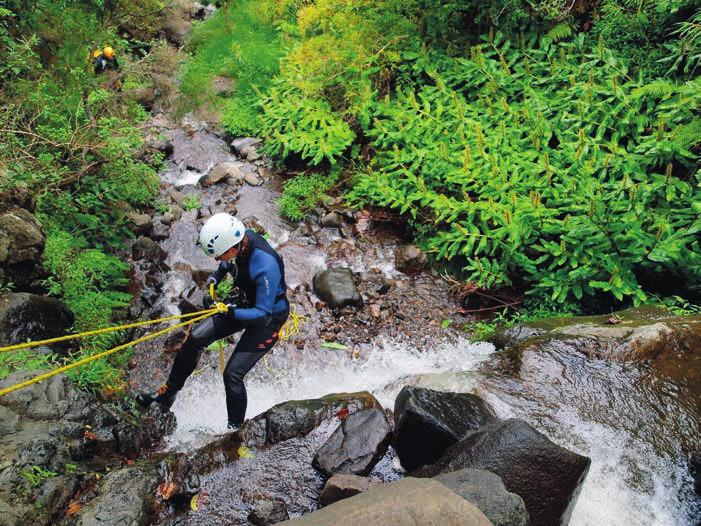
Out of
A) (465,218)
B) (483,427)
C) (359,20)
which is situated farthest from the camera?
(359,20)

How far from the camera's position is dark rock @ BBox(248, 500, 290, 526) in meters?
4.00

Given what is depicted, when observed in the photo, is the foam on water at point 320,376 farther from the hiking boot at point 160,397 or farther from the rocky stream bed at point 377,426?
the hiking boot at point 160,397

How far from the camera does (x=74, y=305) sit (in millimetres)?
6281

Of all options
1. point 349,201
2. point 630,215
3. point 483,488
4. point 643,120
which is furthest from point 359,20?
point 483,488

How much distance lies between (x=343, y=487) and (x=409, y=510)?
1.19 meters

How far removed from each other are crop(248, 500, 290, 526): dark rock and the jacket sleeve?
166 cm

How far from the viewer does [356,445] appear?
445 cm

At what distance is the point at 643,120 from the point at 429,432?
5.22 m

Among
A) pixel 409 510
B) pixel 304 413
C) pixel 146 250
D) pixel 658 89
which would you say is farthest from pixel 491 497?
pixel 146 250

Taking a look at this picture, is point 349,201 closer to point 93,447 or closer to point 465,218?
point 465,218

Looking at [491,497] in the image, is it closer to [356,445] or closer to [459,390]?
[356,445]

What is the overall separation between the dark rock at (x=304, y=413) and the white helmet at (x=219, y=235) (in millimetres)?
1755

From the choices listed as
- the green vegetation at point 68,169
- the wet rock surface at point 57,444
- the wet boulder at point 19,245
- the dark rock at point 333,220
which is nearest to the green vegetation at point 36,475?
the wet rock surface at point 57,444

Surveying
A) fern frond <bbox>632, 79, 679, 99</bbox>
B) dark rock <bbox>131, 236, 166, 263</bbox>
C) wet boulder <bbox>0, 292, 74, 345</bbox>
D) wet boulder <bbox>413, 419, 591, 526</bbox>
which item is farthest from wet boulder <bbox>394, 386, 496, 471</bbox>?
dark rock <bbox>131, 236, 166, 263</bbox>
